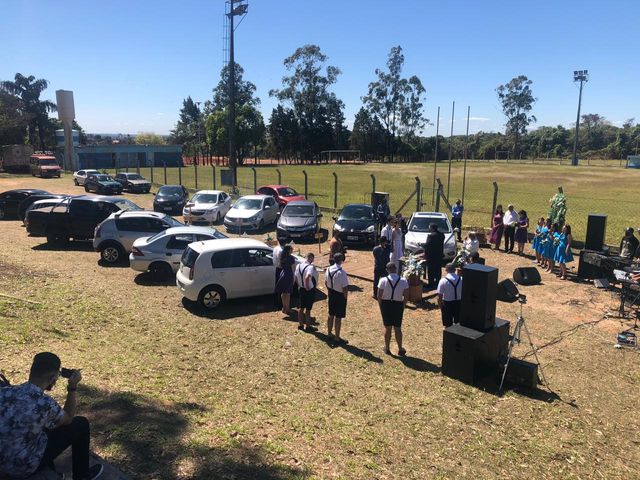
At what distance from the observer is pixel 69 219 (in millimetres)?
16641

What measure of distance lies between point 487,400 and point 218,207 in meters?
17.4

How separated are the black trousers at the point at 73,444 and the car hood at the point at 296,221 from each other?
14745 mm

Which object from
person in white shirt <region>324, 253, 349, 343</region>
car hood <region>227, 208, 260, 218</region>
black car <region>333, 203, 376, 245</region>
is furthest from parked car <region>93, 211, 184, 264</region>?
person in white shirt <region>324, 253, 349, 343</region>

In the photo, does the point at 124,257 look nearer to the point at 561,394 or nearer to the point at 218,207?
the point at 218,207

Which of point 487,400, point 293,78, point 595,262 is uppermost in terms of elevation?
point 293,78

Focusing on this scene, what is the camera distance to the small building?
Answer: 71312mm

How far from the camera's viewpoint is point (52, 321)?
9.06 metres

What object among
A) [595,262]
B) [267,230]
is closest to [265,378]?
[595,262]

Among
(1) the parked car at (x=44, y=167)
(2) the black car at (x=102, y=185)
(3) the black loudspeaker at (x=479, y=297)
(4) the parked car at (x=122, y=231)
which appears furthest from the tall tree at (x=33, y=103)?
(3) the black loudspeaker at (x=479, y=297)

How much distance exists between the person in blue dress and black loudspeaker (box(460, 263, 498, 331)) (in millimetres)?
7009

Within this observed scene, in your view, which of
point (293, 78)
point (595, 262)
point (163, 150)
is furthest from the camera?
point (293, 78)

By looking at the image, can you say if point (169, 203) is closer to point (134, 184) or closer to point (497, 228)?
point (134, 184)

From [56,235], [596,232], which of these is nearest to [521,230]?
[596,232]

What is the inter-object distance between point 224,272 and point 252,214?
401 inches
